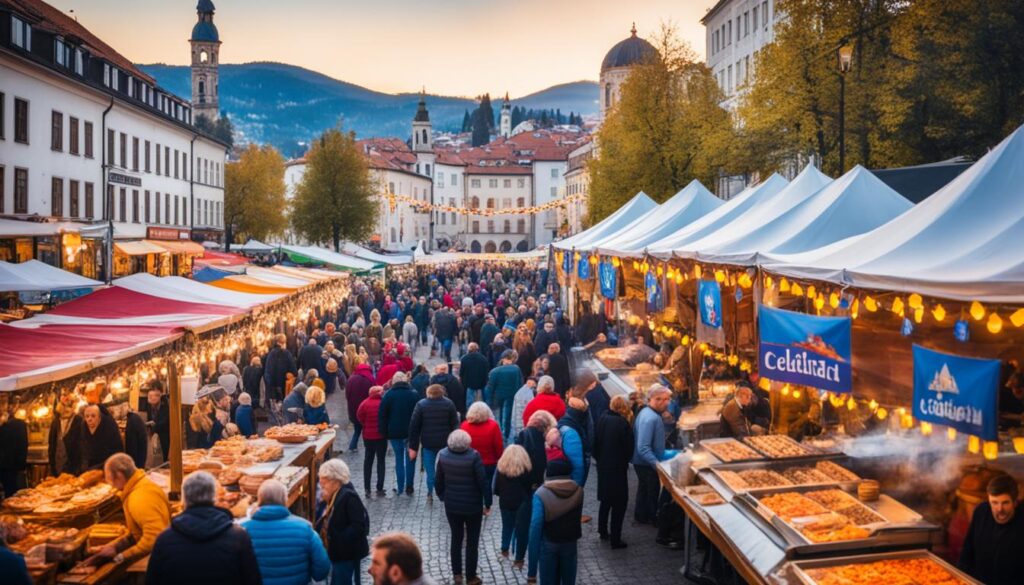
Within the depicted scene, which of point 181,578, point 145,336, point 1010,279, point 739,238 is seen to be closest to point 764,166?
point 739,238

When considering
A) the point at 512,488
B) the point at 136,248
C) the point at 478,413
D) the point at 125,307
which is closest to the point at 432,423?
the point at 478,413

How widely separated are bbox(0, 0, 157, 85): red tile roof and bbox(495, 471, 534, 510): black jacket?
25.7 m

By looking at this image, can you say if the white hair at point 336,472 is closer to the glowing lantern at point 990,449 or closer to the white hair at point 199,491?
the white hair at point 199,491

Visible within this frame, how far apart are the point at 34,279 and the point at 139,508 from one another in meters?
9.30

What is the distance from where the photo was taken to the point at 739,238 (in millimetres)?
10781

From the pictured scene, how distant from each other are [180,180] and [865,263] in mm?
45140

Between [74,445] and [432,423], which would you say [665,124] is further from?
[74,445]

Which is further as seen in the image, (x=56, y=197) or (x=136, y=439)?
(x=56, y=197)

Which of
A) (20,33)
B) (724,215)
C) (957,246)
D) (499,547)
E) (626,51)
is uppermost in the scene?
(626,51)

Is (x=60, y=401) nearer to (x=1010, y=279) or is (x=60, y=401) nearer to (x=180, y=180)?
(x=1010, y=279)

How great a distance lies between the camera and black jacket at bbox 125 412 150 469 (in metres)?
10.2

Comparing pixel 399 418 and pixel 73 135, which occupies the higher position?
pixel 73 135

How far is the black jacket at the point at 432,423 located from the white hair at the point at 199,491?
523 centimetres

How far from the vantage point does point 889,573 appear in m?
6.49
